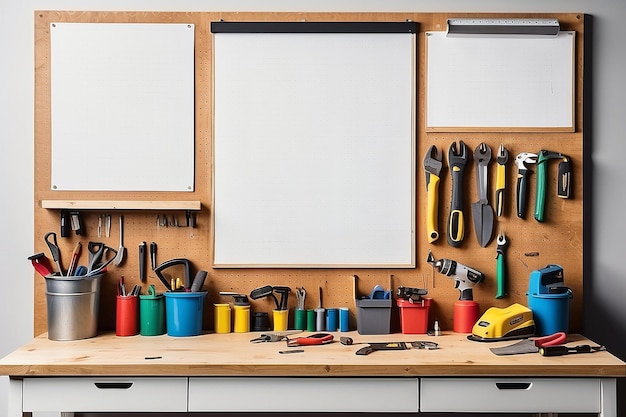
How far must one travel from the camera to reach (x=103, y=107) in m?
2.71

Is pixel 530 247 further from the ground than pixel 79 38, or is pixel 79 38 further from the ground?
pixel 79 38

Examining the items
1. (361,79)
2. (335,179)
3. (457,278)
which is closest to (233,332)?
(335,179)

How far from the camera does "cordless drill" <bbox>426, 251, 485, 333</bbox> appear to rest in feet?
8.70

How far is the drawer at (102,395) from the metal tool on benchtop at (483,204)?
4.52 feet

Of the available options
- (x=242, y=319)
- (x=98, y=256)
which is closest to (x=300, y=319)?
(x=242, y=319)

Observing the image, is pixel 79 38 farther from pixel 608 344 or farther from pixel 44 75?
pixel 608 344

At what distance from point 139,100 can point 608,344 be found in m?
2.30

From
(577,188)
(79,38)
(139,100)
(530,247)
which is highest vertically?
(79,38)

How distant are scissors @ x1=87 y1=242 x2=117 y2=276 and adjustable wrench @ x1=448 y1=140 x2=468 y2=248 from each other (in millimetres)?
1451

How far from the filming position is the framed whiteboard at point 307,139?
8.95ft

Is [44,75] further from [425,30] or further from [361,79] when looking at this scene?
[425,30]

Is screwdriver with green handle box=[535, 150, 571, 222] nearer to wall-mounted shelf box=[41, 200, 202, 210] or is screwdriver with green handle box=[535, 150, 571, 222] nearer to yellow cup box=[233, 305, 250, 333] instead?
yellow cup box=[233, 305, 250, 333]

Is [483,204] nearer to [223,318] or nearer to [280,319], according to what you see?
[280,319]

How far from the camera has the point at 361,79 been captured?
273 centimetres
